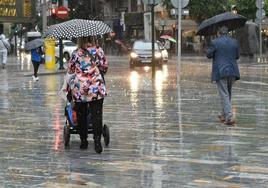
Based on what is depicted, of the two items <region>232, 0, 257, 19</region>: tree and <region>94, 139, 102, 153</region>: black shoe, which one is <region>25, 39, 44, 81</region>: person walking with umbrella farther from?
<region>232, 0, 257, 19</region>: tree

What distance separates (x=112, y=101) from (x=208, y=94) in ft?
10.2

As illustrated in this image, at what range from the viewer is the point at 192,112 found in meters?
14.5

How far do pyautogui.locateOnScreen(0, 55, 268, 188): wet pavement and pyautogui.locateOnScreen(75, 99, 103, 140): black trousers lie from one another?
288 mm

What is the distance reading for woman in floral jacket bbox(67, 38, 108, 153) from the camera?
9.42 meters

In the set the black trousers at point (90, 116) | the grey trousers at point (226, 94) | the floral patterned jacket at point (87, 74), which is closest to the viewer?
the floral patterned jacket at point (87, 74)

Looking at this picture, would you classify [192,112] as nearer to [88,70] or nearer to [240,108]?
[240,108]

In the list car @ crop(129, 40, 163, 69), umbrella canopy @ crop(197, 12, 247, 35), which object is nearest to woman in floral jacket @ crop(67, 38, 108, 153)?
umbrella canopy @ crop(197, 12, 247, 35)

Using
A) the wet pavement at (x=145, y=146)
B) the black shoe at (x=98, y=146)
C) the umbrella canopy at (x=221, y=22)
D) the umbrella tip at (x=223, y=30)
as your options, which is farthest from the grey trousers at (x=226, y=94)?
the black shoe at (x=98, y=146)

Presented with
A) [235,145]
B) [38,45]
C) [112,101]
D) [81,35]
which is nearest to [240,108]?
[112,101]

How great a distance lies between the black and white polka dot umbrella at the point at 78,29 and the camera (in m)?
9.75

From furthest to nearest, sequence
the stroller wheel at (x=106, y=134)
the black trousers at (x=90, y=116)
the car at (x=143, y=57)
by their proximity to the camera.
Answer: the car at (x=143, y=57) → the stroller wheel at (x=106, y=134) → the black trousers at (x=90, y=116)

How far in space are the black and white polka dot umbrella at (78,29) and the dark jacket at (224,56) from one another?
2865 mm

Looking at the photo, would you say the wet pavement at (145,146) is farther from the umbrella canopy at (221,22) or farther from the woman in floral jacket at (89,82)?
the umbrella canopy at (221,22)

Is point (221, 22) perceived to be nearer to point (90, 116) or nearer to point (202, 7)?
point (90, 116)
